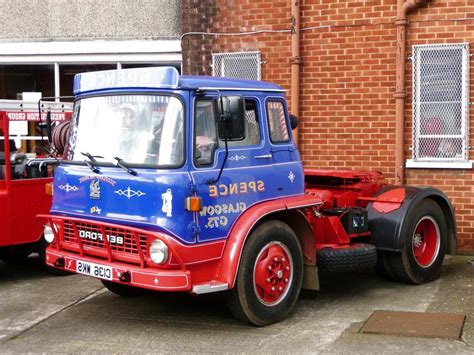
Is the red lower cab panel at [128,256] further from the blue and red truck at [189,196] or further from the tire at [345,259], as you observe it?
the tire at [345,259]

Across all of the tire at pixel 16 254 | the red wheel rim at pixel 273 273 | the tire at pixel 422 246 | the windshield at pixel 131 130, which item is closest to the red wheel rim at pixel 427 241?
the tire at pixel 422 246

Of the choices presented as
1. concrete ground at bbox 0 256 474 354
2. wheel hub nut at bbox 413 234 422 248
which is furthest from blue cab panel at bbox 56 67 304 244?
wheel hub nut at bbox 413 234 422 248

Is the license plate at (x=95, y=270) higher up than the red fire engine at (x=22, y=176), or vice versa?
the red fire engine at (x=22, y=176)

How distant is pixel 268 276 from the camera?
5859 mm

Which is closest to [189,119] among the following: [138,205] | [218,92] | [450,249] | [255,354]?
[218,92]

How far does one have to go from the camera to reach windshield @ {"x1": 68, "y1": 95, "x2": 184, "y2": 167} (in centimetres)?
548

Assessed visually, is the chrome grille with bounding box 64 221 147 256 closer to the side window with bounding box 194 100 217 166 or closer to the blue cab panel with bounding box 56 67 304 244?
the blue cab panel with bounding box 56 67 304 244

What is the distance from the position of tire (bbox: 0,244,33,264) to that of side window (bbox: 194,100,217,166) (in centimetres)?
337

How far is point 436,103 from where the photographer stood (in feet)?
29.4

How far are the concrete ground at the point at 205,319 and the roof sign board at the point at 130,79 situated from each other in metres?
2.10

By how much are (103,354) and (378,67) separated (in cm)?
563

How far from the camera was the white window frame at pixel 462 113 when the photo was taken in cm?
876

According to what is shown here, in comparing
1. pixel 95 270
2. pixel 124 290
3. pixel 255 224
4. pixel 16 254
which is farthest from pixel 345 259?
pixel 16 254

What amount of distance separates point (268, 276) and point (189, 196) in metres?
1.08
